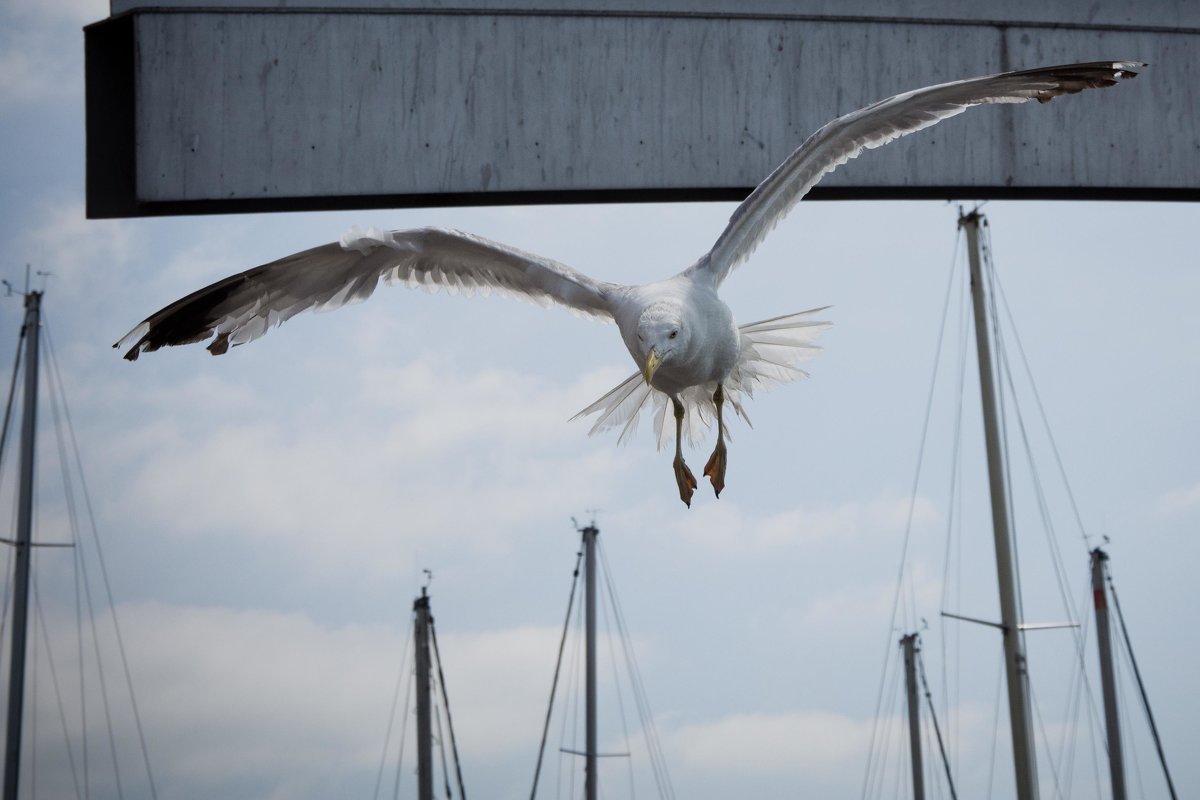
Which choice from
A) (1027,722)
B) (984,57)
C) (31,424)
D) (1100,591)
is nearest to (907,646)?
(1100,591)

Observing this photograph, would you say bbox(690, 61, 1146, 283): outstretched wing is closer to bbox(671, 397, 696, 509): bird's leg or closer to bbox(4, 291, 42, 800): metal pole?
bbox(671, 397, 696, 509): bird's leg

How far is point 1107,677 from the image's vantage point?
39.7 feet

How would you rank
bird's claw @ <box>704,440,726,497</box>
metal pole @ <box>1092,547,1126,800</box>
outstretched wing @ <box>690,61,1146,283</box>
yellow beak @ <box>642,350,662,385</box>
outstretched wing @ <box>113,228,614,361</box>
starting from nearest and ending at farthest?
yellow beak @ <box>642,350,662,385</box> → outstretched wing @ <box>690,61,1146,283</box> → bird's claw @ <box>704,440,726,497</box> → outstretched wing @ <box>113,228,614,361</box> → metal pole @ <box>1092,547,1126,800</box>

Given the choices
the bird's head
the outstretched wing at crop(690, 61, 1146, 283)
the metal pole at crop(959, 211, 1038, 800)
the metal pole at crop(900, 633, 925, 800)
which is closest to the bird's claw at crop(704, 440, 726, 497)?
the outstretched wing at crop(690, 61, 1146, 283)

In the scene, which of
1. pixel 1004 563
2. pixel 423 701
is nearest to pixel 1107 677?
pixel 1004 563

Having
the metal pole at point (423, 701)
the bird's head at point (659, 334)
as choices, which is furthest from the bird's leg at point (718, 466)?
the metal pole at point (423, 701)

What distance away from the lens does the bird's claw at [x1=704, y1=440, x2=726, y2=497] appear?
198 inches

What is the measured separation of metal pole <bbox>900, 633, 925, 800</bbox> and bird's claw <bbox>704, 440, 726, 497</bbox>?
1022 centimetres

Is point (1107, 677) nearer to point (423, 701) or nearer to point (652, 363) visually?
point (423, 701)

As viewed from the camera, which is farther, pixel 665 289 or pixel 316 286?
pixel 316 286

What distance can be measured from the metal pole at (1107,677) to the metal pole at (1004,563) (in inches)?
71.5

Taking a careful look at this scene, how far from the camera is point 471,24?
6480mm

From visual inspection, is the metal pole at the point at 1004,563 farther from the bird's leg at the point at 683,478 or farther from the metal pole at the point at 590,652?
the bird's leg at the point at 683,478

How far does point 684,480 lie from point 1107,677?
27.4ft
